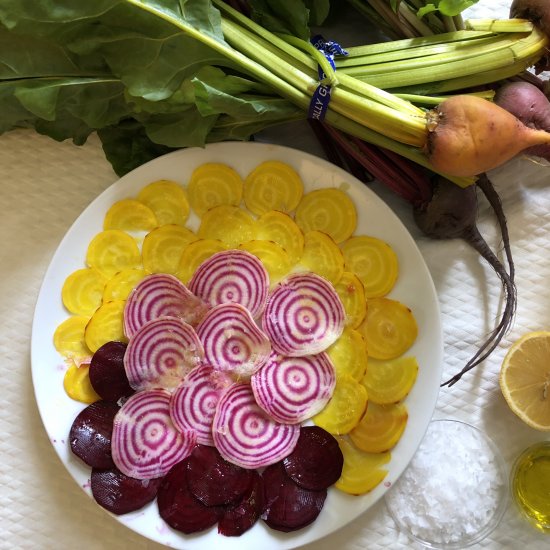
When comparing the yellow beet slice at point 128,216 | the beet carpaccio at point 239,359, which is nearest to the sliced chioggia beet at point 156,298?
the beet carpaccio at point 239,359

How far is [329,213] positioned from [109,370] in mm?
476

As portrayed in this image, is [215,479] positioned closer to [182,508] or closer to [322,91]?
[182,508]

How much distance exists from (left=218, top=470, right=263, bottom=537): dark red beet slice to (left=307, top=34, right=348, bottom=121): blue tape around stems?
2.09 ft

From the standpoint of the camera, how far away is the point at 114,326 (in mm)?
1144

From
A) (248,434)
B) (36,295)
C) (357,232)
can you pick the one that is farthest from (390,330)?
(36,295)

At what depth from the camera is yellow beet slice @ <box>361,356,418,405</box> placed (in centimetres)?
112

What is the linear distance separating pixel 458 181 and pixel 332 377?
0.40 meters

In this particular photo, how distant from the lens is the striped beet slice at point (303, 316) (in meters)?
1.12

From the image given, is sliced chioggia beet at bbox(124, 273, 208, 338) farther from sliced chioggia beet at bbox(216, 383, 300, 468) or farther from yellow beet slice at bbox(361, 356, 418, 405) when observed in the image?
yellow beet slice at bbox(361, 356, 418, 405)

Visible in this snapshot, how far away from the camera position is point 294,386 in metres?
1.11

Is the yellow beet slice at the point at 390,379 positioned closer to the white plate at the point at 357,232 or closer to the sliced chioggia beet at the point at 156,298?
the white plate at the point at 357,232

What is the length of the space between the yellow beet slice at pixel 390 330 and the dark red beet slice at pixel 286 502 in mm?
260

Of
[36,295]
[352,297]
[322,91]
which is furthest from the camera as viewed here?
[36,295]

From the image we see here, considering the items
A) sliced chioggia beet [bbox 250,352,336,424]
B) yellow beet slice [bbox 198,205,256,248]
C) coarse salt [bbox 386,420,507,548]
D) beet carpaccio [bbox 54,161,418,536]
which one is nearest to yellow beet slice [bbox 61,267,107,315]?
beet carpaccio [bbox 54,161,418,536]
